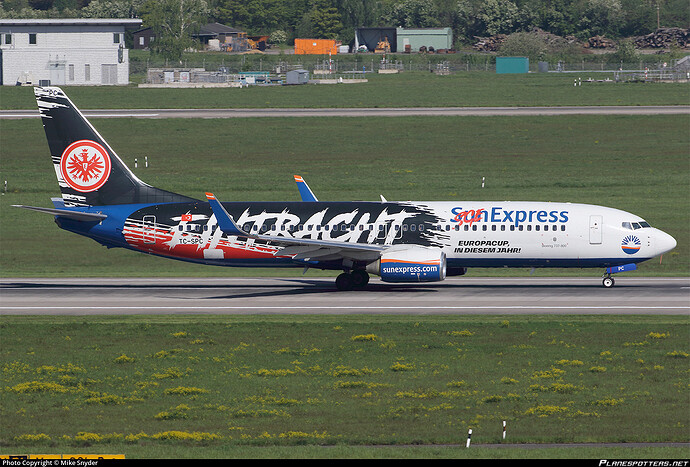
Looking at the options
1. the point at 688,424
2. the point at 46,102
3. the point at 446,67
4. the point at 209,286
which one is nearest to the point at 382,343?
the point at 688,424

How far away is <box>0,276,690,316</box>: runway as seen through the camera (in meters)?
45.7

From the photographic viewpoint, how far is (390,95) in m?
135

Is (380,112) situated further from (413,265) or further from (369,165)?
(413,265)

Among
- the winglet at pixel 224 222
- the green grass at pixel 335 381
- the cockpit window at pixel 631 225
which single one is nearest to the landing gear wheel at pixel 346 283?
the winglet at pixel 224 222

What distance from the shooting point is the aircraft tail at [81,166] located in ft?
175

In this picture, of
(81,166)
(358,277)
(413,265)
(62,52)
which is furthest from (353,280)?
(62,52)

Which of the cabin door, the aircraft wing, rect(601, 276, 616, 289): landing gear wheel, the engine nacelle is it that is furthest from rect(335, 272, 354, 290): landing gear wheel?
rect(601, 276, 616, 289): landing gear wheel

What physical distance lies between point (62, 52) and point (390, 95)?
199ft

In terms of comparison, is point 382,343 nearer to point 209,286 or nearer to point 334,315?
point 334,315

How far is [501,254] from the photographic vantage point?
50.2 m

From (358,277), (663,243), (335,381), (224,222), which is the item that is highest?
(224,222)

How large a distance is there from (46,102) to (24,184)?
35.1 meters

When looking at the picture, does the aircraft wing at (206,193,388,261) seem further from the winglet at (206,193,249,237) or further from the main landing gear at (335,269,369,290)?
the main landing gear at (335,269,369,290)

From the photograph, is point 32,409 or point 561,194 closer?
point 32,409
